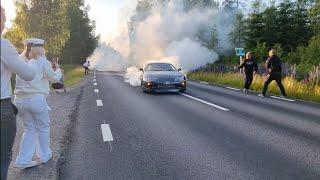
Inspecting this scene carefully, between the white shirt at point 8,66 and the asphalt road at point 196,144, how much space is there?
2.11m

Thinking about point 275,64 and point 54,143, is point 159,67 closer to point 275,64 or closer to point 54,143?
point 275,64

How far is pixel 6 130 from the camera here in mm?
3545

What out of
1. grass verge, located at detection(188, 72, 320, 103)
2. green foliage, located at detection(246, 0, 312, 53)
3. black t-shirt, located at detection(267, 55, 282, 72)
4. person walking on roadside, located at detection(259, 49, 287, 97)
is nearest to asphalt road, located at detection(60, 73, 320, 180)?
grass verge, located at detection(188, 72, 320, 103)

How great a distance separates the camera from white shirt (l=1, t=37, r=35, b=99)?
11.4 feet

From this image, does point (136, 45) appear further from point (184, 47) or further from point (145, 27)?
point (184, 47)

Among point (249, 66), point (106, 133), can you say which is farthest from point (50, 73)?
point (249, 66)

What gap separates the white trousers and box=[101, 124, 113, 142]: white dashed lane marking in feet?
6.85

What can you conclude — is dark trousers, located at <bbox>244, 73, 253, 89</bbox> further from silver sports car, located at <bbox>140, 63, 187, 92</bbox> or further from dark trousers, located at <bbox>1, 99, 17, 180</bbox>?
dark trousers, located at <bbox>1, 99, 17, 180</bbox>

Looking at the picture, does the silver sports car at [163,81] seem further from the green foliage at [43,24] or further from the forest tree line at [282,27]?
the green foliage at [43,24]

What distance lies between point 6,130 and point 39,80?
2248 mm

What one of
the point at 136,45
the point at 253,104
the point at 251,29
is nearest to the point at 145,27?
the point at 136,45

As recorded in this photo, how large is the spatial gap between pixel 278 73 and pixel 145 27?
28.1 m

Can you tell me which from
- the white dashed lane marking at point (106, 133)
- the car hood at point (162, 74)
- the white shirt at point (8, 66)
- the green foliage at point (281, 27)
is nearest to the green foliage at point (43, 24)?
the green foliage at point (281, 27)

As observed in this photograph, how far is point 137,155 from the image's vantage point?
662 centimetres
